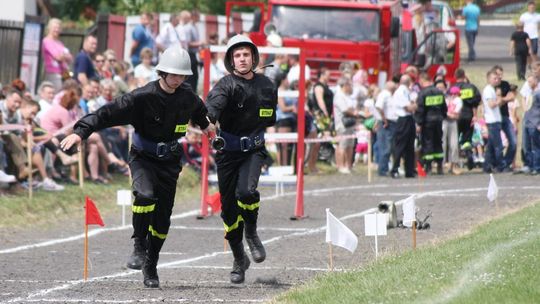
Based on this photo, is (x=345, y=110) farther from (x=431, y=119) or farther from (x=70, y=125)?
(x=70, y=125)

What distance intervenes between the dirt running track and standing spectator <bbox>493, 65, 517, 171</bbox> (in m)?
2.97

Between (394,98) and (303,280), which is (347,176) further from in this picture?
(303,280)

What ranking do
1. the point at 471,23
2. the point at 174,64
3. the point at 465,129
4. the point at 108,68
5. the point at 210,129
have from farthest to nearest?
the point at 471,23 < the point at 465,129 < the point at 108,68 < the point at 210,129 < the point at 174,64

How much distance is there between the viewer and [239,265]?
13.2 m

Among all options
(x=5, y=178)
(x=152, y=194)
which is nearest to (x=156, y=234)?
(x=152, y=194)

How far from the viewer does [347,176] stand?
28.2m

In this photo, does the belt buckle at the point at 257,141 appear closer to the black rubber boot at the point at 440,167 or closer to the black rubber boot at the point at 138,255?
the black rubber boot at the point at 138,255

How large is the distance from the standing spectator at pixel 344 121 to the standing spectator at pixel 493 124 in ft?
8.32

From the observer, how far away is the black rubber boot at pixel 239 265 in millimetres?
13099

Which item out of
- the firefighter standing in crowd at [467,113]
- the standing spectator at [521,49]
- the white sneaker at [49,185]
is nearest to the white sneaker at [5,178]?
the white sneaker at [49,185]

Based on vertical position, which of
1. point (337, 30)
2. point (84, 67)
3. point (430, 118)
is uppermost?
point (337, 30)

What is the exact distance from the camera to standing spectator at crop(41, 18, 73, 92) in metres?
25.2

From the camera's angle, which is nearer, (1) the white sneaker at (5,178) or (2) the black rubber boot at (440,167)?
(1) the white sneaker at (5,178)

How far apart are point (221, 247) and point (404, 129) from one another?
11.6m
